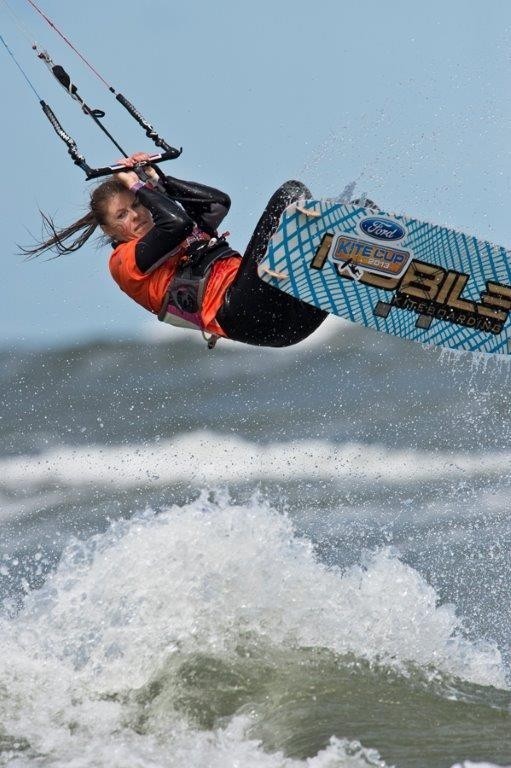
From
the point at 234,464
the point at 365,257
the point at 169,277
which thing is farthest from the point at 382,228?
the point at 234,464

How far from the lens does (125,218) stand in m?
6.30

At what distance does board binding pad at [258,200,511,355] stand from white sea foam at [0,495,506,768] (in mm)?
1473

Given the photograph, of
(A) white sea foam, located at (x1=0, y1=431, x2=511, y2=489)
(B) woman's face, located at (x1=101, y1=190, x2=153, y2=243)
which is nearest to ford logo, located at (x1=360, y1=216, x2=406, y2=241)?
(B) woman's face, located at (x1=101, y1=190, x2=153, y2=243)

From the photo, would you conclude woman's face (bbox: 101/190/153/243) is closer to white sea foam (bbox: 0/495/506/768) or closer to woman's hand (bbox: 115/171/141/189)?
woman's hand (bbox: 115/171/141/189)

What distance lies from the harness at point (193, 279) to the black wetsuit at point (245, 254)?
0.13 meters

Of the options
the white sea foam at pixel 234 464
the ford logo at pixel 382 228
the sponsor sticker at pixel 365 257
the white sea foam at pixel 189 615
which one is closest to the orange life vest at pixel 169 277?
the sponsor sticker at pixel 365 257

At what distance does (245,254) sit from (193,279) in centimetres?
32

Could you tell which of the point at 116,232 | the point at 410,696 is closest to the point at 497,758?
the point at 410,696

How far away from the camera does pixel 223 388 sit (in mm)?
17281

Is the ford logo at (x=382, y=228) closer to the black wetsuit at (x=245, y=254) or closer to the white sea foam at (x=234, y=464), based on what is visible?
the black wetsuit at (x=245, y=254)

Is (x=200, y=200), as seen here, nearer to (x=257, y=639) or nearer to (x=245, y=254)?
(x=245, y=254)

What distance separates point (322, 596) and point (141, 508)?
700 cm

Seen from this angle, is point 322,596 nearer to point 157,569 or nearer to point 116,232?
point 157,569

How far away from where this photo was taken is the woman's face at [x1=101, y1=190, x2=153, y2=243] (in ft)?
20.6
